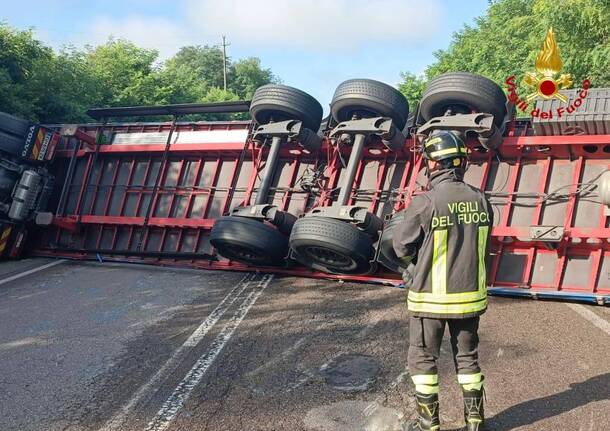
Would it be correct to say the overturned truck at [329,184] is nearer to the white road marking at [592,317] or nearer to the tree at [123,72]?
the white road marking at [592,317]

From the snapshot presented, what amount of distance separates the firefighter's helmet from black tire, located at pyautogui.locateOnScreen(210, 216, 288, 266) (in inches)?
138

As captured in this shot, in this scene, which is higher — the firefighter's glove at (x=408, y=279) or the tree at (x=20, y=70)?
the tree at (x=20, y=70)

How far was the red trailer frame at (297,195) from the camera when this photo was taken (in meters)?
5.80

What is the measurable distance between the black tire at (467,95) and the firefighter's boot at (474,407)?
371cm

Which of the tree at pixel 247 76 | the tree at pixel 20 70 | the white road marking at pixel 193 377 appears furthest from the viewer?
the tree at pixel 247 76

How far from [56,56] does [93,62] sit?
14.8 ft

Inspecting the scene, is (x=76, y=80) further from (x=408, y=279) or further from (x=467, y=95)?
(x=408, y=279)

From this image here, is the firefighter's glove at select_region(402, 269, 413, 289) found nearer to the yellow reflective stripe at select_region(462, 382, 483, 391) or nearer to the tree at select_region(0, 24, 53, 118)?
the yellow reflective stripe at select_region(462, 382, 483, 391)

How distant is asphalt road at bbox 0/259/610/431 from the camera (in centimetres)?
338

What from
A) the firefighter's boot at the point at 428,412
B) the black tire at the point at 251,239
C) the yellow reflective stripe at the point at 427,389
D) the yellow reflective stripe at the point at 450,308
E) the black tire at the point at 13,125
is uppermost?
the black tire at the point at 13,125

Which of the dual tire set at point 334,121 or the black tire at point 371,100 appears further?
the black tire at point 371,100

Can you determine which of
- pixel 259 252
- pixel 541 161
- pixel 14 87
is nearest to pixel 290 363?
pixel 259 252

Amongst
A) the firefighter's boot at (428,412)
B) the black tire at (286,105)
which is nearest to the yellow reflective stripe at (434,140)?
the firefighter's boot at (428,412)

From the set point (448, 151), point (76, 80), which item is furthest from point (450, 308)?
point (76, 80)
